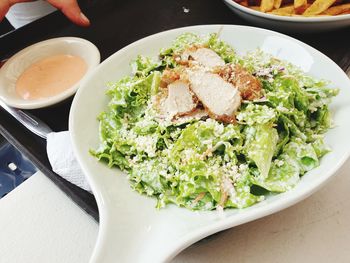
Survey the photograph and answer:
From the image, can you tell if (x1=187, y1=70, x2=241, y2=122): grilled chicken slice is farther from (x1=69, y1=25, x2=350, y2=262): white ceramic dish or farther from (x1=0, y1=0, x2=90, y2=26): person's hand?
(x1=0, y1=0, x2=90, y2=26): person's hand

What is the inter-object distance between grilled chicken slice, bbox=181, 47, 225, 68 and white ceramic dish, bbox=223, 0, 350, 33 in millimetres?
382

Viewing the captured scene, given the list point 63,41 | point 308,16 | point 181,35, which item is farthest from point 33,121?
point 308,16

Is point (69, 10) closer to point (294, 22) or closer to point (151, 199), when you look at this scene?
point (294, 22)

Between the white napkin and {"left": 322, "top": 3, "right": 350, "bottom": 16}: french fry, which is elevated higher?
{"left": 322, "top": 3, "right": 350, "bottom": 16}: french fry

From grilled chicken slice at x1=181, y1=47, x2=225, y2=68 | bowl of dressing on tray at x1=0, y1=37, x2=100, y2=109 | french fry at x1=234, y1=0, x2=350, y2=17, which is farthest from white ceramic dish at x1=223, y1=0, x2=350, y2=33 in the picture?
bowl of dressing on tray at x1=0, y1=37, x2=100, y2=109

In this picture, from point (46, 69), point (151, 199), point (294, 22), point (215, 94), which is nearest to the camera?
point (151, 199)

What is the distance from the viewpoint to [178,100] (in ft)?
3.47

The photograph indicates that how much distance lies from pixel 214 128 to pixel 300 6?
0.78 m

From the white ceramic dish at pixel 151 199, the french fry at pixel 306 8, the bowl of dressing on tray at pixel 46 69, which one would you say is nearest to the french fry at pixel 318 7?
the french fry at pixel 306 8

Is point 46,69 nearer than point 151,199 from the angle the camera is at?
No

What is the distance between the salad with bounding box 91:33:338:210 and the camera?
0.90 metres

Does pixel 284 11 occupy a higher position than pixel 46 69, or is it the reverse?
pixel 284 11

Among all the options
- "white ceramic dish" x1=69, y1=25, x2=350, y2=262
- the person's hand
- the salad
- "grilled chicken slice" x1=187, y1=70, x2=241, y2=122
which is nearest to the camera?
"white ceramic dish" x1=69, y1=25, x2=350, y2=262

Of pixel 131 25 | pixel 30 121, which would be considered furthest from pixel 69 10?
pixel 30 121
